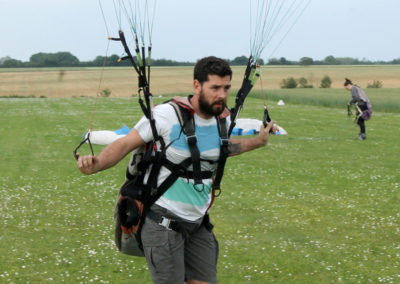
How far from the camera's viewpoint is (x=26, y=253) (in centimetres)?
881

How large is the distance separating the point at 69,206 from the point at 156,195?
7.58 metres

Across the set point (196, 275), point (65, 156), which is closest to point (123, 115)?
point (65, 156)

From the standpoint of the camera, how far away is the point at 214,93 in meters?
4.62

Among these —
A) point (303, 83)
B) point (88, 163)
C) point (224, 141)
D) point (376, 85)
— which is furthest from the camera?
point (303, 83)

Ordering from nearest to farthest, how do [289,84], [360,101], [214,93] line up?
[214,93], [360,101], [289,84]

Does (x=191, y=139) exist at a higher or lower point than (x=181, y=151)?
higher

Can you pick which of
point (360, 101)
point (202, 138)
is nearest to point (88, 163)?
point (202, 138)

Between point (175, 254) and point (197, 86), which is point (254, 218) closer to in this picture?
point (175, 254)

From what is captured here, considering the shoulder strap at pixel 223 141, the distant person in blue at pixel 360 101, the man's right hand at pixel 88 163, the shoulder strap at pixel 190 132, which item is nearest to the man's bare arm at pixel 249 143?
the shoulder strap at pixel 223 141

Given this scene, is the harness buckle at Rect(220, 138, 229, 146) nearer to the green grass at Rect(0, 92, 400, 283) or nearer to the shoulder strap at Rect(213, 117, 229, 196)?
the shoulder strap at Rect(213, 117, 229, 196)

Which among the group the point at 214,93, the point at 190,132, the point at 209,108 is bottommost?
the point at 190,132

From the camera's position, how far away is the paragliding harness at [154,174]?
15.3ft

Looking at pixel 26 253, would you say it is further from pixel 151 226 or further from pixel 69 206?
pixel 151 226

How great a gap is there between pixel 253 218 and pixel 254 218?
2 cm
